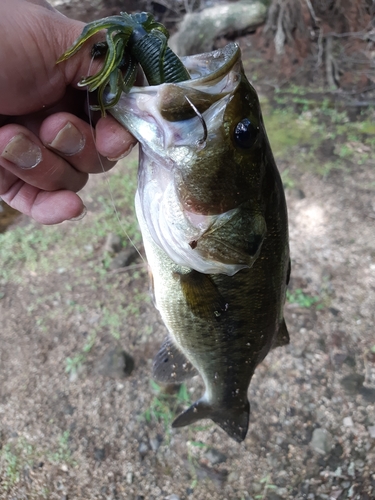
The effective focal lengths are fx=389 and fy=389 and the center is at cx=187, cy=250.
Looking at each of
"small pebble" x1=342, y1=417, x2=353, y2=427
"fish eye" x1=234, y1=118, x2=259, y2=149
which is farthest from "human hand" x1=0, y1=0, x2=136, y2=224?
"small pebble" x1=342, y1=417, x2=353, y2=427

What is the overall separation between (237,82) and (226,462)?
7.25ft

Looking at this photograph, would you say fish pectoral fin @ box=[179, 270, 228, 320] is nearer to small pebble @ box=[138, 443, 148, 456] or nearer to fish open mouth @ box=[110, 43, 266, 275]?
fish open mouth @ box=[110, 43, 266, 275]

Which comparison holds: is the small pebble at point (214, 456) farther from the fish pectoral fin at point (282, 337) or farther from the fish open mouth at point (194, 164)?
the fish open mouth at point (194, 164)

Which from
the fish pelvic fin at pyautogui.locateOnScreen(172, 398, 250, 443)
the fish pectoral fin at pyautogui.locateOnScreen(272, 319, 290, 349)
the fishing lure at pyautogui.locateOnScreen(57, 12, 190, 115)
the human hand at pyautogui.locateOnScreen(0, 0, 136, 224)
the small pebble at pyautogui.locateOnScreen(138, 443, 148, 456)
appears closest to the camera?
the fishing lure at pyautogui.locateOnScreen(57, 12, 190, 115)

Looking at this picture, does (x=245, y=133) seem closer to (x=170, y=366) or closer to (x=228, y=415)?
(x=170, y=366)

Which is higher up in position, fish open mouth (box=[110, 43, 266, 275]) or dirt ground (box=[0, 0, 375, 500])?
fish open mouth (box=[110, 43, 266, 275])

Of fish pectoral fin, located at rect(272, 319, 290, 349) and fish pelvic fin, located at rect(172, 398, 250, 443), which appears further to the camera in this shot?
fish pelvic fin, located at rect(172, 398, 250, 443)

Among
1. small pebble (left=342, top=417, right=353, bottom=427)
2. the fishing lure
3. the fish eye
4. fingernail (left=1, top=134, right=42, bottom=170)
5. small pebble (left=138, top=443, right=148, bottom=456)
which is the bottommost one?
small pebble (left=138, top=443, right=148, bottom=456)

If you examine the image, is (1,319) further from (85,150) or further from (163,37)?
(163,37)

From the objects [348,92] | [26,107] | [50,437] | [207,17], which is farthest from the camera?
[207,17]

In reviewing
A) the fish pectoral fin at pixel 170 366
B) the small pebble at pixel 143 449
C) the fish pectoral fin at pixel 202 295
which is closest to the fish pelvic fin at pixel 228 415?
the fish pectoral fin at pixel 170 366

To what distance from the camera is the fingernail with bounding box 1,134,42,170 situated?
1.33 metres

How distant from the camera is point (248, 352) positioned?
62.4 inches

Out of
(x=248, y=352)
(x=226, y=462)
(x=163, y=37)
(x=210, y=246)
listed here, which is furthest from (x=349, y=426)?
(x=163, y=37)
